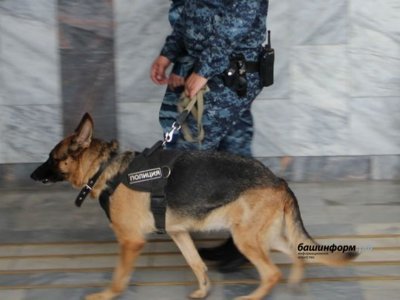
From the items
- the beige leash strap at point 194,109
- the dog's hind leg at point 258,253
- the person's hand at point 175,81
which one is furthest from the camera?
the person's hand at point 175,81

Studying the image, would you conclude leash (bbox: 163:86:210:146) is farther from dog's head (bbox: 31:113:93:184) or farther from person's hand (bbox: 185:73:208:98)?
dog's head (bbox: 31:113:93:184)

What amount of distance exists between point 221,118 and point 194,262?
2.79ft

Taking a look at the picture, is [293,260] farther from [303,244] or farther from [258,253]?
[258,253]

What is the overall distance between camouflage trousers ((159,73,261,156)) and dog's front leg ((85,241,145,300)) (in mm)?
768

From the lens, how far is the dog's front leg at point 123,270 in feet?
14.0

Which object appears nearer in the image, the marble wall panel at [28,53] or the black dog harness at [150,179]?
the black dog harness at [150,179]

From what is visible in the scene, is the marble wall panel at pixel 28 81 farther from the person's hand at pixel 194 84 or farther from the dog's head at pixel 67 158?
the person's hand at pixel 194 84

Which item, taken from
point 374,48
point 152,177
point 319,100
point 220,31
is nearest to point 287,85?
point 319,100

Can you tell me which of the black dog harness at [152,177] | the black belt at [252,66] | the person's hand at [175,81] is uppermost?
the black belt at [252,66]

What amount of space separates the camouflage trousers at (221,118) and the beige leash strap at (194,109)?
0.03 metres

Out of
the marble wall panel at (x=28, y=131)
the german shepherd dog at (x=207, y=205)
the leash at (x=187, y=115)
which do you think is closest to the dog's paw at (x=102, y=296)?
the german shepherd dog at (x=207, y=205)

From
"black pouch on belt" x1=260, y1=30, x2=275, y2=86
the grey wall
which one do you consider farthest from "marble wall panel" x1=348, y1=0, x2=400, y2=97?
"black pouch on belt" x1=260, y1=30, x2=275, y2=86

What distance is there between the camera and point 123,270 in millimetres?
4289

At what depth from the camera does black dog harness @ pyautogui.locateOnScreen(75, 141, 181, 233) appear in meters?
4.26
